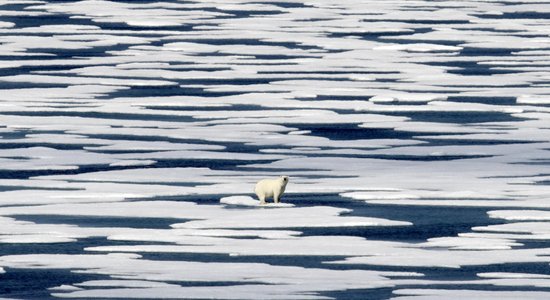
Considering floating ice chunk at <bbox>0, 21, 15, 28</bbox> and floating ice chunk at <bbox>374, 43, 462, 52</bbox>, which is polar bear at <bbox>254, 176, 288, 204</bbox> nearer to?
floating ice chunk at <bbox>374, 43, 462, 52</bbox>

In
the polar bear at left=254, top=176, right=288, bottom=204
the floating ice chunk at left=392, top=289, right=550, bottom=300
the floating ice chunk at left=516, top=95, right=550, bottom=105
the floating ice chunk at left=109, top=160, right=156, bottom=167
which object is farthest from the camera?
the floating ice chunk at left=516, top=95, right=550, bottom=105

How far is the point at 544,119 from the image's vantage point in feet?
33.9

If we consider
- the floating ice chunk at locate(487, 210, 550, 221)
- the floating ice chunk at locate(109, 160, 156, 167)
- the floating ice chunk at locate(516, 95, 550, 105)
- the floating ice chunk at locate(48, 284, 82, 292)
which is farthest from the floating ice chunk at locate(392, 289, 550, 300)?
the floating ice chunk at locate(516, 95, 550, 105)

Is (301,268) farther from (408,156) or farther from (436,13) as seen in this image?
(436,13)

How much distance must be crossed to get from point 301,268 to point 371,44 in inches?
378

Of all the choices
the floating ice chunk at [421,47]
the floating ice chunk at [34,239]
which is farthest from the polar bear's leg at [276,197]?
the floating ice chunk at [421,47]

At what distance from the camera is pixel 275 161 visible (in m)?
8.65

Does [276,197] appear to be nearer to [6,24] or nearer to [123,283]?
[123,283]

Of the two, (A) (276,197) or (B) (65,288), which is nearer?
(B) (65,288)

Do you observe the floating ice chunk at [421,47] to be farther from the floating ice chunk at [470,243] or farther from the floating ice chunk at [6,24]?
the floating ice chunk at [470,243]

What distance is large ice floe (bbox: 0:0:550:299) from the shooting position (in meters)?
5.84

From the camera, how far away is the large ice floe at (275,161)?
584 cm

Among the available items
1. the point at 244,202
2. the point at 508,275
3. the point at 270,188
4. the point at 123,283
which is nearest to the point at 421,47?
the point at 244,202

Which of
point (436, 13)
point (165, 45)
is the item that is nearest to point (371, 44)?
point (165, 45)
